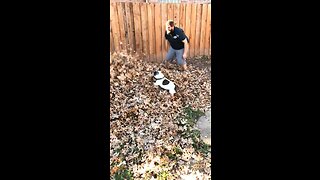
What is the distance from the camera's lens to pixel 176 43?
3.29 m

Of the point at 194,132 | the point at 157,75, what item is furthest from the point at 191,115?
the point at 157,75

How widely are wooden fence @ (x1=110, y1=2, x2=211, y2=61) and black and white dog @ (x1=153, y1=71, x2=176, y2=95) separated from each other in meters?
0.26

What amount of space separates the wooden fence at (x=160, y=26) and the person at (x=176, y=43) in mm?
59

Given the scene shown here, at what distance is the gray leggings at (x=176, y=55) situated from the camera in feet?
10.9

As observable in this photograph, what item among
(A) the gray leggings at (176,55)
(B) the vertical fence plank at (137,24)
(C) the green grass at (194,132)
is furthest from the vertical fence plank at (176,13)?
(C) the green grass at (194,132)

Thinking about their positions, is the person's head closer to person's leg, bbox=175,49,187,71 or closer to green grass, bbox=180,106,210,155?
person's leg, bbox=175,49,187,71

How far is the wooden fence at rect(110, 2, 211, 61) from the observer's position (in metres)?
3.30

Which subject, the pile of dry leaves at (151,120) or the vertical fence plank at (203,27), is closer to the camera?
the pile of dry leaves at (151,120)

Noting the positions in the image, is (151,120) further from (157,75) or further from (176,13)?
(176,13)

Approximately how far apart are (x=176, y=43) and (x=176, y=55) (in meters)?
0.16

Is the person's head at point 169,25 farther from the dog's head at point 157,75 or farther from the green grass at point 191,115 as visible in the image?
the green grass at point 191,115
